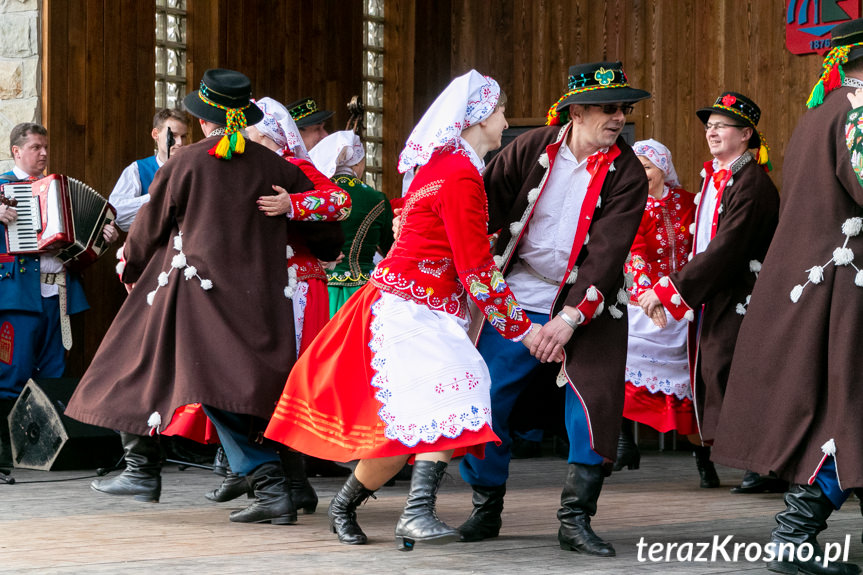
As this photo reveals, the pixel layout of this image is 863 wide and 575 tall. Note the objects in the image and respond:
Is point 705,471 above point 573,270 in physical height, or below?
below

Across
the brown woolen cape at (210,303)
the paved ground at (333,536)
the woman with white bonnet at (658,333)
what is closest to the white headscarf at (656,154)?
the woman with white bonnet at (658,333)

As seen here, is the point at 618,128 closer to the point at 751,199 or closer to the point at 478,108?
the point at 478,108

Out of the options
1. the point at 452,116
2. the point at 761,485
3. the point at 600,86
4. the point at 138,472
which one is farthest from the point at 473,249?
the point at 761,485

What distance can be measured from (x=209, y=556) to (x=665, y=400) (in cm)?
304

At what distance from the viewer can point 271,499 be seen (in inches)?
168

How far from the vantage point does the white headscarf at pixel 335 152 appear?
5.91 metres

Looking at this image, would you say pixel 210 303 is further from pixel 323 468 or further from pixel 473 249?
pixel 323 468

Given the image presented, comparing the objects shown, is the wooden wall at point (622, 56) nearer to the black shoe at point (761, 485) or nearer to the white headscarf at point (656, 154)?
the white headscarf at point (656, 154)

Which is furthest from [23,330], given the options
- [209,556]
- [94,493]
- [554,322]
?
[554,322]

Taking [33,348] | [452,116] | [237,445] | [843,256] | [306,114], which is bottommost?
[237,445]

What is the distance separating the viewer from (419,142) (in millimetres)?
3781

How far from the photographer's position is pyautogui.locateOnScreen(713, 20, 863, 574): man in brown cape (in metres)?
3.47

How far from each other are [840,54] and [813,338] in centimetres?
83

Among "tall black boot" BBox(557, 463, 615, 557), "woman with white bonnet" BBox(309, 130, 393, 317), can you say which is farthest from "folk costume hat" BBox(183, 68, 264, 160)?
"tall black boot" BBox(557, 463, 615, 557)
